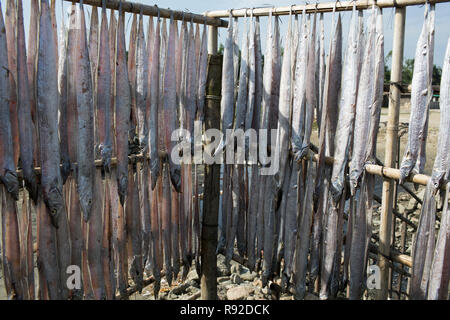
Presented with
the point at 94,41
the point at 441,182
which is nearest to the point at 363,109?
the point at 441,182

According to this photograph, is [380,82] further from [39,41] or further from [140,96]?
[39,41]

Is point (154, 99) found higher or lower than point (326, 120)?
higher

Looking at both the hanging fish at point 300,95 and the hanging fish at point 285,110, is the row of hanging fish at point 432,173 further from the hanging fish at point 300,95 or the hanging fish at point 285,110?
the hanging fish at point 285,110

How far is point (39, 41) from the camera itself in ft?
8.47

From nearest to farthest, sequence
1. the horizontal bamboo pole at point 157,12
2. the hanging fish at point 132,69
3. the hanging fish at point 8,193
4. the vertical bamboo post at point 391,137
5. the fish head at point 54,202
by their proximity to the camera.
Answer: the hanging fish at point 8,193
the fish head at point 54,202
the vertical bamboo post at point 391,137
the horizontal bamboo pole at point 157,12
the hanging fish at point 132,69

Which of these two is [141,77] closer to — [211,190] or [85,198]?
[85,198]

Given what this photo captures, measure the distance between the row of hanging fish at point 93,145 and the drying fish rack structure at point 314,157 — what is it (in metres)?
0.11

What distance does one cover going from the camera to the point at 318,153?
3.21 m

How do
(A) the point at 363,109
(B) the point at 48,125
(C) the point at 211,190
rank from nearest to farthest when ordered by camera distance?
(B) the point at 48,125, (A) the point at 363,109, (C) the point at 211,190

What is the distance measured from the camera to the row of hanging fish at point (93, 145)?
8.55 ft

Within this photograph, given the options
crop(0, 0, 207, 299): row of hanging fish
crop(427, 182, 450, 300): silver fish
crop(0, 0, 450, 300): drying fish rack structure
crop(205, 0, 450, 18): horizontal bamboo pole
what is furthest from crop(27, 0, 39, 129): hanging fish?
crop(427, 182, 450, 300): silver fish

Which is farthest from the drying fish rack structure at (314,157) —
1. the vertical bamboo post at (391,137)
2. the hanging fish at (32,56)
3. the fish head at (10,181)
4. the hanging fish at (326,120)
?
the hanging fish at (32,56)

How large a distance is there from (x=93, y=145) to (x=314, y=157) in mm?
1803
